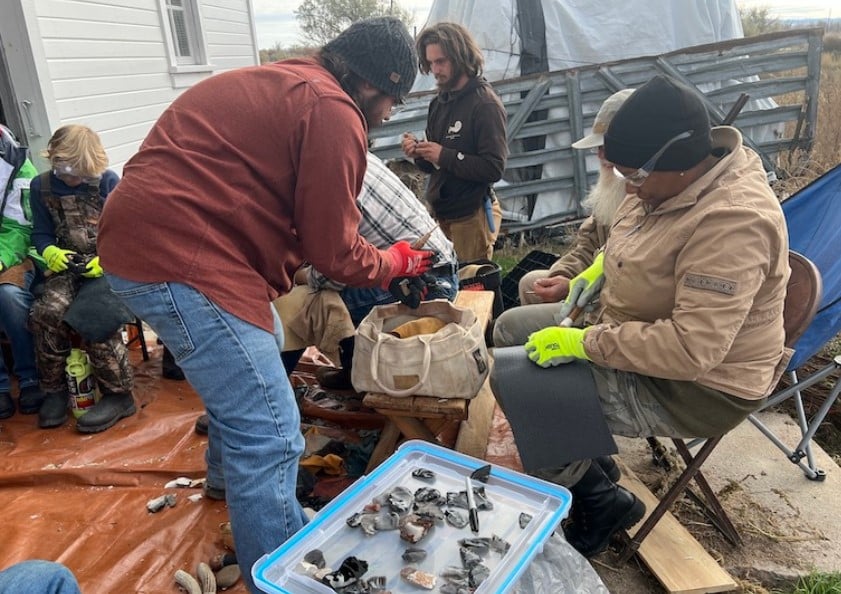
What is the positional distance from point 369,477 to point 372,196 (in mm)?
1277

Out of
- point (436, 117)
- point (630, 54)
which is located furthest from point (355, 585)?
point (630, 54)

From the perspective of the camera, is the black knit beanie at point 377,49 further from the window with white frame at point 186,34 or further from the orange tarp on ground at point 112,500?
the window with white frame at point 186,34

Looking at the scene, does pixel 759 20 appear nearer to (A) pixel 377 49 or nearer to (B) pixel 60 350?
(A) pixel 377 49

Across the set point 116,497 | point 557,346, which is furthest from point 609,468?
point 116,497

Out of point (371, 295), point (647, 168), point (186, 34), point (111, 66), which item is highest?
point (186, 34)

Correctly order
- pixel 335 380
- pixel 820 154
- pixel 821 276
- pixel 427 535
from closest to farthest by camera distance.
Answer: pixel 427 535 < pixel 821 276 < pixel 335 380 < pixel 820 154

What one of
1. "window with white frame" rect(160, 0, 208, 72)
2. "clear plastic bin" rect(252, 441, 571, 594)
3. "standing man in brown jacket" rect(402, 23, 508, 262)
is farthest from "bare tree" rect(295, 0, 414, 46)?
"clear plastic bin" rect(252, 441, 571, 594)

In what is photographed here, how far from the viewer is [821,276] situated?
7.34ft

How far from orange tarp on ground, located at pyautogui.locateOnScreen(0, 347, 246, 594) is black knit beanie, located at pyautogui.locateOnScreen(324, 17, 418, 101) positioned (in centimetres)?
171

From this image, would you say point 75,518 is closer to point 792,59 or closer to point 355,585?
point 355,585

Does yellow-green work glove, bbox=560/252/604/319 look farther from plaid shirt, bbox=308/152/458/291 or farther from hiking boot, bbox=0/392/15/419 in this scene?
hiking boot, bbox=0/392/15/419

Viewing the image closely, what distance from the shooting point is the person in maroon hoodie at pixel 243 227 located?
1.61 m

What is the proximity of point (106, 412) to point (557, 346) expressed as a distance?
2322 millimetres

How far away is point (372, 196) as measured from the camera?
8.36 ft
